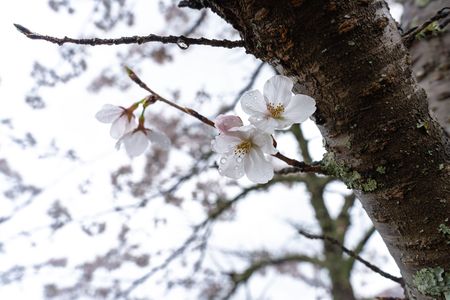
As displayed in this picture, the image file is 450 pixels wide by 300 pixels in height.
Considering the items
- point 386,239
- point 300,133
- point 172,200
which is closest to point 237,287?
point 172,200

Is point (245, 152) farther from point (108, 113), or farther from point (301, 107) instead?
point (108, 113)

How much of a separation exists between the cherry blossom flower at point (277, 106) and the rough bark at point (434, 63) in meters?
0.59

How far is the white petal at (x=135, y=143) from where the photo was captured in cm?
59

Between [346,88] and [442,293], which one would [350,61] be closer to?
[346,88]

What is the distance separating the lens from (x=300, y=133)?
7.25 feet

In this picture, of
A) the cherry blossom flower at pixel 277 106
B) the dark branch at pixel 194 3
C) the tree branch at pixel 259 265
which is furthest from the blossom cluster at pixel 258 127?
the tree branch at pixel 259 265

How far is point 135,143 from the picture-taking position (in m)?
0.60

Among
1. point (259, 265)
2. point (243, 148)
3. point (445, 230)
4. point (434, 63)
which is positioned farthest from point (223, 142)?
point (259, 265)

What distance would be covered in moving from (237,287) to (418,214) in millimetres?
2160

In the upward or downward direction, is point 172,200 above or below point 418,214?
above

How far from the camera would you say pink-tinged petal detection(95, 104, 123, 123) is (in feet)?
1.84

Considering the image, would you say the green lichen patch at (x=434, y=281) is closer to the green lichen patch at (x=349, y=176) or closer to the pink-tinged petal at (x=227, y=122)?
the green lichen patch at (x=349, y=176)

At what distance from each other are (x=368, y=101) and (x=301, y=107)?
6cm

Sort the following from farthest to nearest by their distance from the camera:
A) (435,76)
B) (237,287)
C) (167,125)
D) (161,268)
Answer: (167,125)
(237,287)
(161,268)
(435,76)
